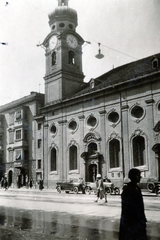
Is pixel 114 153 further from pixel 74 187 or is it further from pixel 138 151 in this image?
pixel 74 187

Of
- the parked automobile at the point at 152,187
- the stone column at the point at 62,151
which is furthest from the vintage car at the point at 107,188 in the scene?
the stone column at the point at 62,151

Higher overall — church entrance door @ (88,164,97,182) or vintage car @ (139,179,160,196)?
church entrance door @ (88,164,97,182)

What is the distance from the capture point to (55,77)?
40625 mm

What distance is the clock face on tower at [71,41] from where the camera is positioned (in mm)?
40250

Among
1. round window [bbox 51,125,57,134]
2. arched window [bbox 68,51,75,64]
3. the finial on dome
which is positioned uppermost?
the finial on dome

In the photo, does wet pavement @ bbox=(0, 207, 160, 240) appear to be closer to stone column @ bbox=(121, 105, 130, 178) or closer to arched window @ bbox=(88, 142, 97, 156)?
stone column @ bbox=(121, 105, 130, 178)

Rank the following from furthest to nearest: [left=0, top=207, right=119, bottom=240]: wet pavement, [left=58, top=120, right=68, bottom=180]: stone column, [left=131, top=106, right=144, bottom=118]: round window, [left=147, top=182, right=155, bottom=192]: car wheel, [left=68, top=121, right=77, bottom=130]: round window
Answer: [left=68, top=121, right=77, bottom=130]: round window
[left=58, top=120, right=68, bottom=180]: stone column
[left=131, top=106, right=144, bottom=118]: round window
[left=147, top=182, right=155, bottom=192]: car wheel
[left=0, top=207, right=119, bottom=240]: wet pavement

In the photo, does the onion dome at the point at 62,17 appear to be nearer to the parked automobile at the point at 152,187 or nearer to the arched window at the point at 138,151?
the arched window at the point at 138,151

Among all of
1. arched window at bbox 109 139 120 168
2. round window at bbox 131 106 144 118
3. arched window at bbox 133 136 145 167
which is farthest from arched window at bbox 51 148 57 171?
round window at bbox 131 106 144 118

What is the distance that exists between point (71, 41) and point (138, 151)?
1958cm

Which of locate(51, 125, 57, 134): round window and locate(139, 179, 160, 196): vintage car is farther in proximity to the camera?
locate(51, 125, 57, 134): round window

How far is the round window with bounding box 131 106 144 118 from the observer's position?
30.0 metres

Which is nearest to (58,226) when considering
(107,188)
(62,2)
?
(107,188)

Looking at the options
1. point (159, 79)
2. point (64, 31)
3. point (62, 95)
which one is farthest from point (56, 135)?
point (159, 79)
